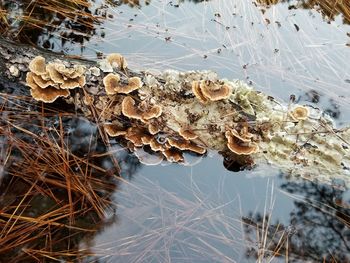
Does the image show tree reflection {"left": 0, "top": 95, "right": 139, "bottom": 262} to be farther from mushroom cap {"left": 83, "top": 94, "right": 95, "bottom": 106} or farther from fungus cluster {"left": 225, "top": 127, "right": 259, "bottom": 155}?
fungus cluster {"left": 225, "top": 127, "right": 259, "bottom": 155}

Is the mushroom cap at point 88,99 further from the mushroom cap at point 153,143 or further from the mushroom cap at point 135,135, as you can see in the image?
the mushroom cap at point 153,143

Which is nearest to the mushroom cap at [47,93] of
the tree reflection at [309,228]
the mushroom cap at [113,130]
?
the mushroom cap at [113,130]

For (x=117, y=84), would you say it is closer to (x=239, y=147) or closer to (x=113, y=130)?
(x=113, y=130)

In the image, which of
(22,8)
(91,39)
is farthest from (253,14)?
(22,8)

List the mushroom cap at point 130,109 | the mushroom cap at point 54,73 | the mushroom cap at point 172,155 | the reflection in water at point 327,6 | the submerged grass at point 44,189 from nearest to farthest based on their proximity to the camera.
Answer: the submerged grass at point 44,189, the mushroom cap at point 54,73, the mushroom cap at point 130,109, the mushroom cap at point 172,155, the reflection in water at point 327,6

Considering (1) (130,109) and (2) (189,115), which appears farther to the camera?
(2) (189,115)

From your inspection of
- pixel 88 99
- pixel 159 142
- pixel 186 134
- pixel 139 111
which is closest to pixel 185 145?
pixel 186 134

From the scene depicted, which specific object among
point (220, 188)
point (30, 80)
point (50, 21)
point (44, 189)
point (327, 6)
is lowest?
point (44, 189)
